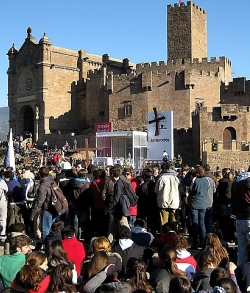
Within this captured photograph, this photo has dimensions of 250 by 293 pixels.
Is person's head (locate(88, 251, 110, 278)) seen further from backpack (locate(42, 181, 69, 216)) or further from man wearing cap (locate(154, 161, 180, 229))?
man wearing cap (locate(154, 161, 180, 229))

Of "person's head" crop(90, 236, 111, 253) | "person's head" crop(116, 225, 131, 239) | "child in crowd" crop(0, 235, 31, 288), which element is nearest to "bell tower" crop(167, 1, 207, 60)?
"person's head" crop(116, 225, 131, 239)

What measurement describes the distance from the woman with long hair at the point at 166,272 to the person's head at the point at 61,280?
1.04m

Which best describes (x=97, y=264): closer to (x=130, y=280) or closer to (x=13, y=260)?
(x=130, y=280)

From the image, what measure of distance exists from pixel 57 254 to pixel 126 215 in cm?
302

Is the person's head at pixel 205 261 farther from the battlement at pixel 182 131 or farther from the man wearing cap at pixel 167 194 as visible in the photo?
the battlement at pixel 182 131

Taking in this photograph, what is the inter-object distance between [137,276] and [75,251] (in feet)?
5.84

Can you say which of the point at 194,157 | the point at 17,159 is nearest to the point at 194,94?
the point at 194,157

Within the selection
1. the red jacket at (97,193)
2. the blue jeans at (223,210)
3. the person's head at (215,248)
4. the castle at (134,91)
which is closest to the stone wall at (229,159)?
the castle at (134,91)

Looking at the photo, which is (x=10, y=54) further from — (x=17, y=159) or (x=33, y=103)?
(x=17, y=159)

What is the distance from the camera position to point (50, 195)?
376 inches

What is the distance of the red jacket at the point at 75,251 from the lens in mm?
6920

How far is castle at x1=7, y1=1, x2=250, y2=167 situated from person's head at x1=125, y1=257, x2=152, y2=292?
26371 mm

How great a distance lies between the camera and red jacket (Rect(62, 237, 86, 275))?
6.92 m

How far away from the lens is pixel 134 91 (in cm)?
3872
